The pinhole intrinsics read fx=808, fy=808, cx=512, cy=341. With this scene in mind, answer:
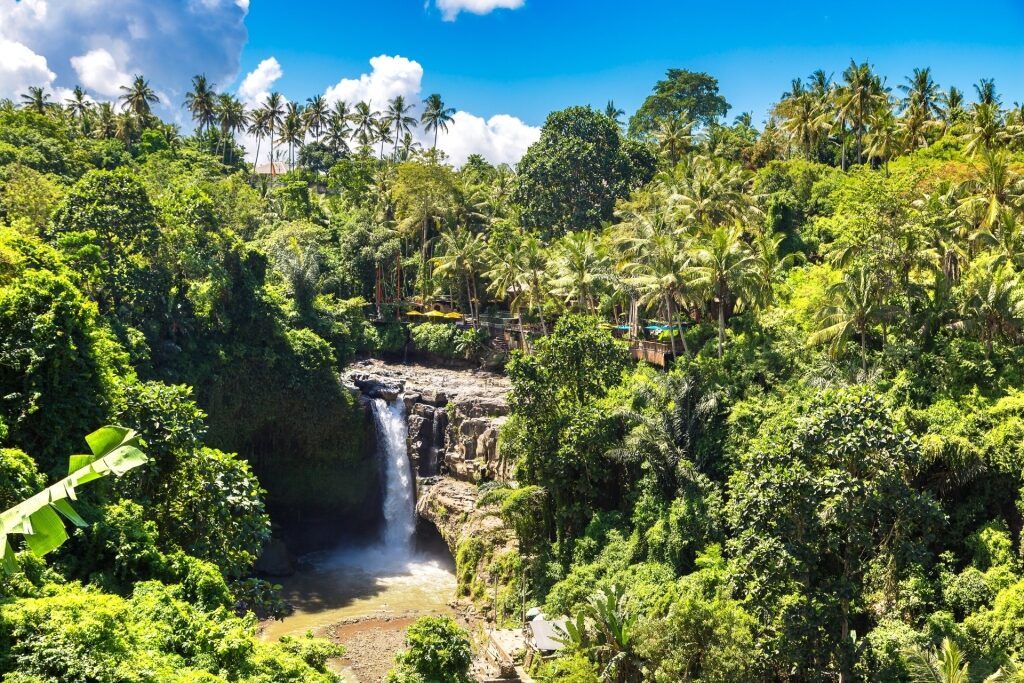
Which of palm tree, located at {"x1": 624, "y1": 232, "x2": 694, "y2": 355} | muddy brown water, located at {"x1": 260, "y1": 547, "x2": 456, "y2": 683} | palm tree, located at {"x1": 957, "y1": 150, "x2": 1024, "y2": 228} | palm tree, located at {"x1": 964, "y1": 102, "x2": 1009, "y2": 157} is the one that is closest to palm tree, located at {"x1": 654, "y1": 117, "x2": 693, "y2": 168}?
palm tree, located at {"x1": 964, "y1": 102, "x2": 1009, "y2": 157}

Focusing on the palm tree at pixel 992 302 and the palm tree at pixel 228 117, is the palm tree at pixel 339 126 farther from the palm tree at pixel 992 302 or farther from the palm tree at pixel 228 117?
the palm tree at pixel 992 302

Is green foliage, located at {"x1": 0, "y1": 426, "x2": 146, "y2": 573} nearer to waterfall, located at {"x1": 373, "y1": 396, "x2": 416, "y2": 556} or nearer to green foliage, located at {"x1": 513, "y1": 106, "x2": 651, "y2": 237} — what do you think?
waterfall, located at {"x1": 373, "y1": 396, "x2": 416, "y2": 556}

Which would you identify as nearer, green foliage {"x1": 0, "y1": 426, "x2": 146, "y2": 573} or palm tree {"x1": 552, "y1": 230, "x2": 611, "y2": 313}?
green foliage {"x1": 0, "y1": 426, "x2": 146, "y2": 573}

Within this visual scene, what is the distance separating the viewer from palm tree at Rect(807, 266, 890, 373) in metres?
27.3

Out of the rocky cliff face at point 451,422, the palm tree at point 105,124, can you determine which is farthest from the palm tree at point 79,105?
the rocky cliff face at point 451,422

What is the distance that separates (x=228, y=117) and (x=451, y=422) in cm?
6046

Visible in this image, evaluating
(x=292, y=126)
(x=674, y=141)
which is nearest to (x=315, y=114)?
(x=292, y=126)

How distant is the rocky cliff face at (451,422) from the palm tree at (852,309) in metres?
15.4

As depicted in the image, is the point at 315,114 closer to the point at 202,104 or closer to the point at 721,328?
the point at 202,104

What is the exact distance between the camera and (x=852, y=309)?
90.1 feet

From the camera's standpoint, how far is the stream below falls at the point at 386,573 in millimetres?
32062

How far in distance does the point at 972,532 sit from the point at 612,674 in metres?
10.7

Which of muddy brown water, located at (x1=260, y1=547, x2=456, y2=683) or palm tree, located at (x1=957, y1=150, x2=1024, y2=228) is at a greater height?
palm tree, located at (x1=957, y1=150, x2=1024, y2=228)

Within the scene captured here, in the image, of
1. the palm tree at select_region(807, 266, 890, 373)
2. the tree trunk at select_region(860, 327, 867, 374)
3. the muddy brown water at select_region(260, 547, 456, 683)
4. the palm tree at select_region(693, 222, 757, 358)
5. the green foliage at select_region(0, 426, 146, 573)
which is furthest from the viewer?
the palm tree at select_region(693, 222, 757, 358)
